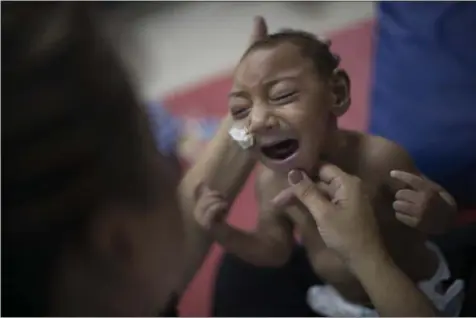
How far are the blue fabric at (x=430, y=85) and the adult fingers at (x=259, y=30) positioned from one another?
12 centimetres

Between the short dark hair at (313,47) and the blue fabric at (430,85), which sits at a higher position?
the short dark hair at (313,47)

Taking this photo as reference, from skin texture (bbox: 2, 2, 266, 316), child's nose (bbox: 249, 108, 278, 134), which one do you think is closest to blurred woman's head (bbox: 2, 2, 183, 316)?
skin texture (bbox: 2, 2, 266, 316)

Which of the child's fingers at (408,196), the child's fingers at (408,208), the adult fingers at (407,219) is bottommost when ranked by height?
the adult fingers at (407,219)

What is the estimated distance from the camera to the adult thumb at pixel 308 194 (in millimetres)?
720

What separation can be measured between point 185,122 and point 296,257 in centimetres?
20

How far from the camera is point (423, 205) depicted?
71 centimetres

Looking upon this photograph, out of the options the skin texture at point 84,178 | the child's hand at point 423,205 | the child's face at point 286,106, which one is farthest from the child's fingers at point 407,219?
the skin texture at point 84,178

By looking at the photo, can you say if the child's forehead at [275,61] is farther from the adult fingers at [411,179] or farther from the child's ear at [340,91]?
the adult fingers at [411,179]

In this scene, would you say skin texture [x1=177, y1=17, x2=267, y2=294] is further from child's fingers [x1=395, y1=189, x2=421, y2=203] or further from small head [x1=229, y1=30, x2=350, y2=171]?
child's fingers [x1=395, y1=189, x2=421, y2=203]

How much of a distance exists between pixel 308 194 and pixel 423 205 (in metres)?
0.12

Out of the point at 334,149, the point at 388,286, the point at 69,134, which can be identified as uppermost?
the point at 69,134

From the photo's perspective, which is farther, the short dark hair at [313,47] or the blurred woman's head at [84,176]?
the short dark hair at [313,47]

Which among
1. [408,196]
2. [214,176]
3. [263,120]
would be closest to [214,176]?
[214,176]

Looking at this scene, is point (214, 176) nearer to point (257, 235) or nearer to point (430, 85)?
point (257, 235)
